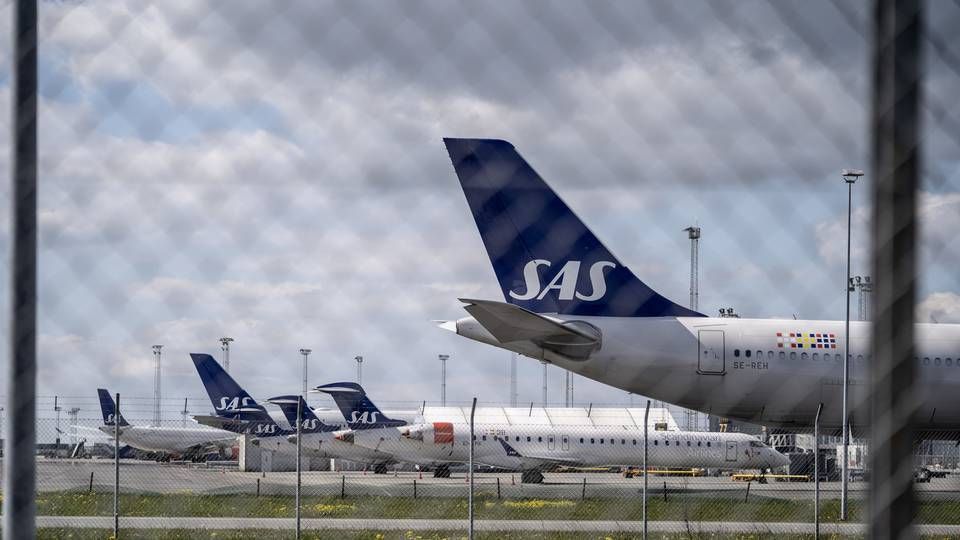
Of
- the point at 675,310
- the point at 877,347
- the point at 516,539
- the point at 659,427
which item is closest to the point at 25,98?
the point at 877,347

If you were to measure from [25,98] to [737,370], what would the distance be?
11774mm

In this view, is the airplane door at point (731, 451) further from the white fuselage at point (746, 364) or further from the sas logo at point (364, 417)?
the white fuselage at point (746, 364)

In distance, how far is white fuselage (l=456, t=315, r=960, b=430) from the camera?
12.9 metres

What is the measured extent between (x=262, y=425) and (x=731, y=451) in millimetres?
14608

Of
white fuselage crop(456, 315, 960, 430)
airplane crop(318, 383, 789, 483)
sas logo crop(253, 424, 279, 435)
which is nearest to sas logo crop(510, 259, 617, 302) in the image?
white fuselage crop(456, 315, 960, 430)

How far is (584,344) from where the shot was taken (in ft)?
40.7

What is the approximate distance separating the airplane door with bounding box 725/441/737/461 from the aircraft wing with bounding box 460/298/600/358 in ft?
66.5

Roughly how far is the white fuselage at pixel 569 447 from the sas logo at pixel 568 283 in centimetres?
1857

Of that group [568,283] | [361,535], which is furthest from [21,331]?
[568,283]

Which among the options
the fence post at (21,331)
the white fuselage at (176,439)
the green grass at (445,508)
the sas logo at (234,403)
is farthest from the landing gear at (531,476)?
the fence post at (21,331)

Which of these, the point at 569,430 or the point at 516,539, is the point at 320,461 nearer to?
→ the point at 569,430

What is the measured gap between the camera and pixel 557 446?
31.7m

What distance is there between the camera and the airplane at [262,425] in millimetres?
33062

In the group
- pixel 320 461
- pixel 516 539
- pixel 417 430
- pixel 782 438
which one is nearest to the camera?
pixel 516 539
